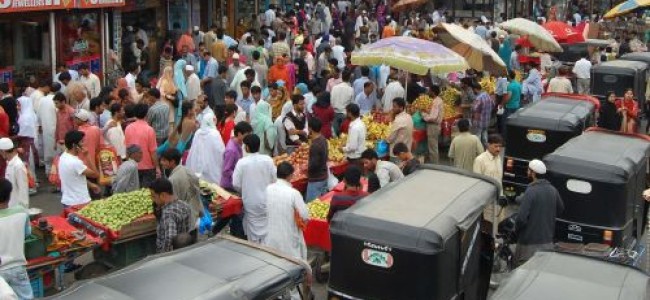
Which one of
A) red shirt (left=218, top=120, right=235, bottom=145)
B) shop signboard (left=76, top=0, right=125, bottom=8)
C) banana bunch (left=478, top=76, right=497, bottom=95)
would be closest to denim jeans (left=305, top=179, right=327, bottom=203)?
red shirt (left=218, top=120, right=235, bottom=145)

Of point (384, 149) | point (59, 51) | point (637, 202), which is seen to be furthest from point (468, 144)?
point (59, 51)

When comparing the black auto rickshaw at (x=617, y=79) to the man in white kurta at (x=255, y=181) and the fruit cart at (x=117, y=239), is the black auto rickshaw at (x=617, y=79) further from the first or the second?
the fruit cart at (x=117, y=239)

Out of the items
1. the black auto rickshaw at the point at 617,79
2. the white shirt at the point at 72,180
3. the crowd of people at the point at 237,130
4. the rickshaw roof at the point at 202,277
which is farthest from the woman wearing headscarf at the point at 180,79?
the rickshaw roof at the point at 202,277

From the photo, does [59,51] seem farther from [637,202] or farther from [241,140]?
[637,202]

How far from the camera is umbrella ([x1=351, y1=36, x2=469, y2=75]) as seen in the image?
1530 cm

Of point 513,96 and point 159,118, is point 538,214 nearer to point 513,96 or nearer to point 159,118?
point 159,118

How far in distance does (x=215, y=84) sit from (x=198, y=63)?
9.01 feet

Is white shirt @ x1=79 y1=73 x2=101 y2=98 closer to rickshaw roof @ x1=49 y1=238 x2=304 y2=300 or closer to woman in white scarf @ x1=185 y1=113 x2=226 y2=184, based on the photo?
woman in white scarf @ x1=185 y1=113 x2=226 y2=184

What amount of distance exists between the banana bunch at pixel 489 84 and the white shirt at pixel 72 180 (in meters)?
10.7

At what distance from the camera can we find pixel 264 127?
13812 millimetres

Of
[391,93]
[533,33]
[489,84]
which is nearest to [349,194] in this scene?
[391,93]

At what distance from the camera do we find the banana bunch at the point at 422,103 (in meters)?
15.9

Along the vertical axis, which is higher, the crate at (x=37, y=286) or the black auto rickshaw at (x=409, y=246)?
the black auto rickshaw at (x=409, y=246)

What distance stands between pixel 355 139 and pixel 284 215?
4082mm
